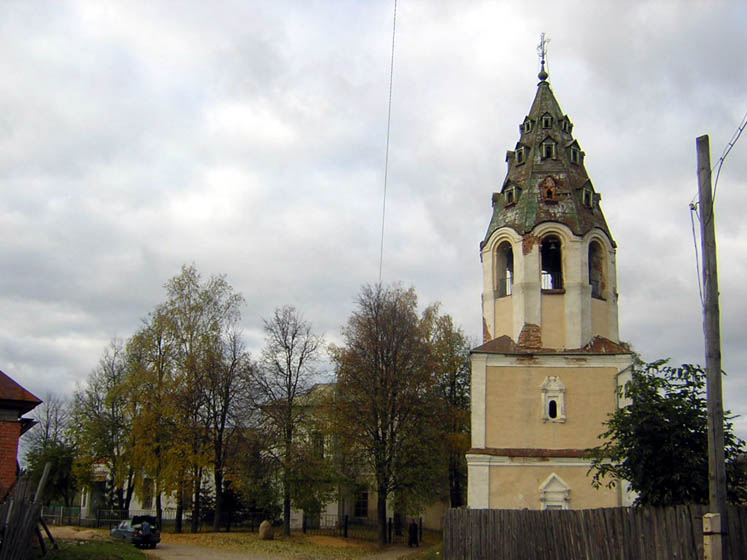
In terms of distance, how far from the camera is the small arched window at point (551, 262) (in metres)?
26.6

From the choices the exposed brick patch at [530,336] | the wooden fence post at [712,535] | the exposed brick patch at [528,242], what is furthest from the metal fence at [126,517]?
the wooden fence post at [712,535]

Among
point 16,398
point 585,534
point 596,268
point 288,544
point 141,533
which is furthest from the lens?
point 288,544

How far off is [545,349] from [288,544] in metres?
15.0

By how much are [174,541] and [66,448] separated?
1799cm

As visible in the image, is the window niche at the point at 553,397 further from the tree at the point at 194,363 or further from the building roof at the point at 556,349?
the tree at the point at 194,363

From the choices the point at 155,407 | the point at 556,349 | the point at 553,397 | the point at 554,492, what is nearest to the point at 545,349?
the point at 556,349

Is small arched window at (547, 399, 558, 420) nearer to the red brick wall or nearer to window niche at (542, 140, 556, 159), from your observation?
window niche at (542, 140, 556, 159)

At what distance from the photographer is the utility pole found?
31.8ft

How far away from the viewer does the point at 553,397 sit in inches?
984

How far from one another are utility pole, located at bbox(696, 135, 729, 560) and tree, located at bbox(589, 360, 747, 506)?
2016 mm

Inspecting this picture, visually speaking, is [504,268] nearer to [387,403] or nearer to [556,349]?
[556,349]

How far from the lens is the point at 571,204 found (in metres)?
26.8

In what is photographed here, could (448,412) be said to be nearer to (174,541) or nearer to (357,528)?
(357,528)

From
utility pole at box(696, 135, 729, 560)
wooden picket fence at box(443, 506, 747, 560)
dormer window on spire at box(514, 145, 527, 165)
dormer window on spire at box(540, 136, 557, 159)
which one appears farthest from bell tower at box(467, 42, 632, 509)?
utility pole at box(696, 135, 729, 560)
